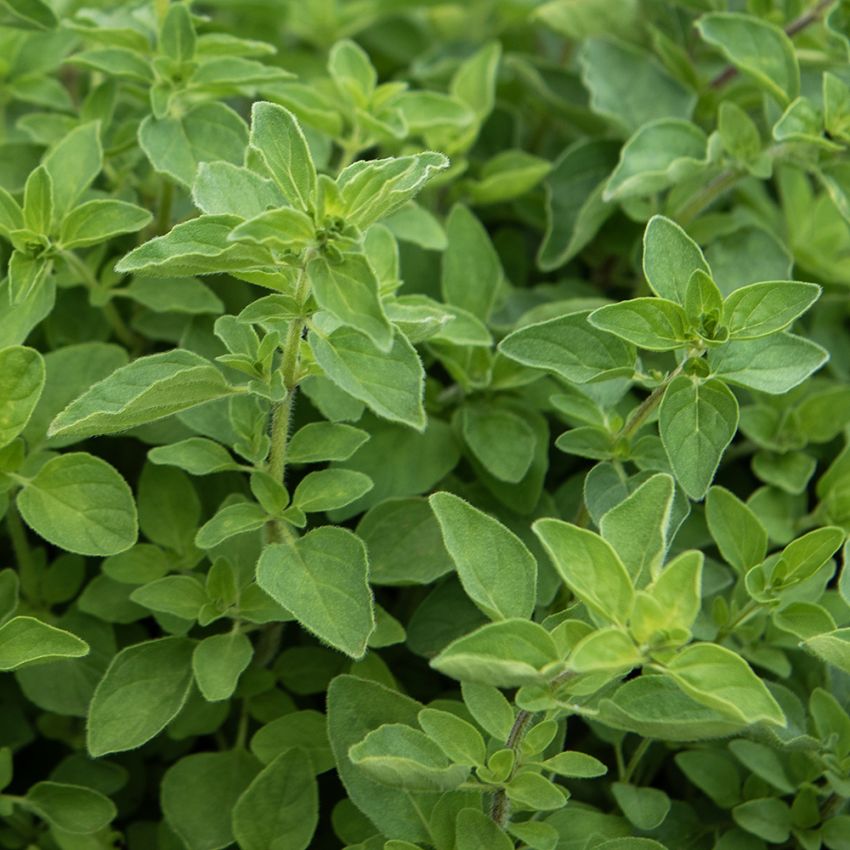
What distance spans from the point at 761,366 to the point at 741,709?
0.38 metres

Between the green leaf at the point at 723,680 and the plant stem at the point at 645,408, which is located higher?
the plant stem at the point at 645,408

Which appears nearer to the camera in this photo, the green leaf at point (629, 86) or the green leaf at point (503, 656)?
the green leaf at point (503, 656)

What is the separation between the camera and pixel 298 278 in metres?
1.00

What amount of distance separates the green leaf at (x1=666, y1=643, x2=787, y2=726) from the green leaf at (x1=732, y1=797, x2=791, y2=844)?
0.37 meters

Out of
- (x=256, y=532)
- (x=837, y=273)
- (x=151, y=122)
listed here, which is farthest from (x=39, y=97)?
(x=837, y=273)

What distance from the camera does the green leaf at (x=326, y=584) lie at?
1.01 meters

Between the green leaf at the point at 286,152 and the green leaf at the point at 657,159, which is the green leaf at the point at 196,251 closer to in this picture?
the green leaf at the point at 286,152

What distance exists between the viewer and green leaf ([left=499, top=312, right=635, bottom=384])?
43.8 inches

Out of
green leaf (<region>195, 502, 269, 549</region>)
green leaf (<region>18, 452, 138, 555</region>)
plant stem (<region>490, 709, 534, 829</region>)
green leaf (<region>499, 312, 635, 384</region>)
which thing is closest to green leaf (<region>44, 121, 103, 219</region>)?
green leaf (<region>18, 452, 138, 555</region>)

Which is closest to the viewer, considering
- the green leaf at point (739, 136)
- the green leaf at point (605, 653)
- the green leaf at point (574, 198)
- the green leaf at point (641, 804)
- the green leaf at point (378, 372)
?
the green leaf at point (605, 653)

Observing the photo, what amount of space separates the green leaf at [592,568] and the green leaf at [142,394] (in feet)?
1.09

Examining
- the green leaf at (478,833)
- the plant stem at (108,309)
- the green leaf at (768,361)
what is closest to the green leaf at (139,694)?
the green leaf at (478,833)

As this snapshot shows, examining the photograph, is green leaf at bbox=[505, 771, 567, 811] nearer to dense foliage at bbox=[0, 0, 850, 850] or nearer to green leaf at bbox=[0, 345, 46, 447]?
dense foliage at bbox=[0, 0, 850, 850]

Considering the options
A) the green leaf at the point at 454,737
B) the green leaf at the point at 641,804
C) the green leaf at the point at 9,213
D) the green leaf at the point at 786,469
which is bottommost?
the green leaf at the point at 641,804
